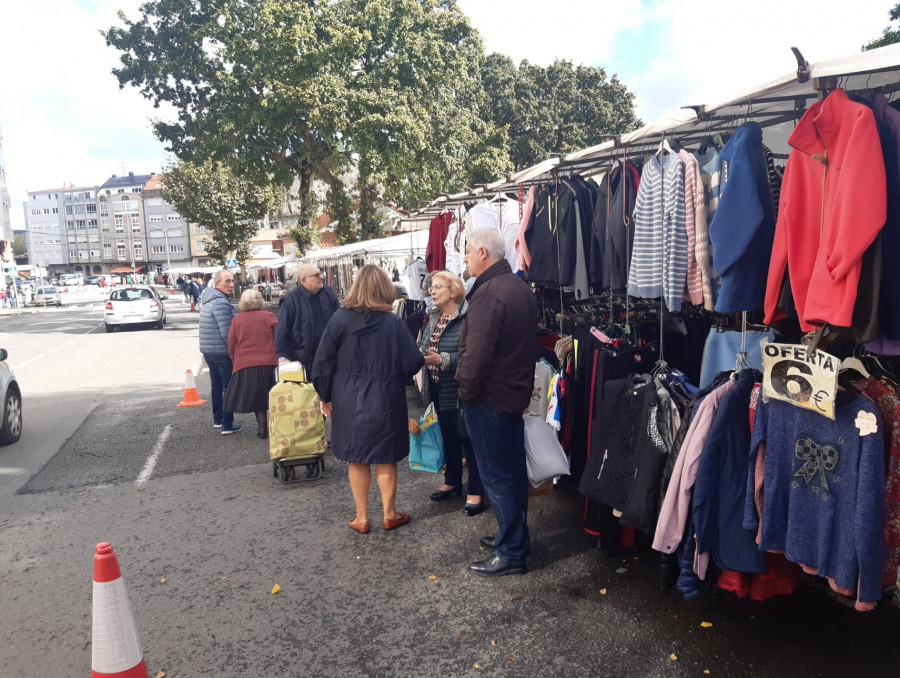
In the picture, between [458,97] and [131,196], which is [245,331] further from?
[131,196]

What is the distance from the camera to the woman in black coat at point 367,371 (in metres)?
4.50

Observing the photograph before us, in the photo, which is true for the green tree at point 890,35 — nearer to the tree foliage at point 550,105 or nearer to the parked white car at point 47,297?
the tree foliage at point 550,105

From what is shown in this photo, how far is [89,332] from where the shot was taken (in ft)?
75.4

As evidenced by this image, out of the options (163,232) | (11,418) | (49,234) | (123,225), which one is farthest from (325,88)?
(49,234)

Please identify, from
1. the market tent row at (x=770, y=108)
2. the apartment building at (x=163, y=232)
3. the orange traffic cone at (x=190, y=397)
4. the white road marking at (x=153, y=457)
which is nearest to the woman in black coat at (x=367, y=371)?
the market tent row at (x=770, y=108)

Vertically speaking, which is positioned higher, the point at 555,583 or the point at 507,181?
the point at 507,181

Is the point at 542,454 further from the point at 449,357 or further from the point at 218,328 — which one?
the point at 218,328

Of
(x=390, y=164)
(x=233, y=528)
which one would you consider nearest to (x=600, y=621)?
(x=233, y=528)

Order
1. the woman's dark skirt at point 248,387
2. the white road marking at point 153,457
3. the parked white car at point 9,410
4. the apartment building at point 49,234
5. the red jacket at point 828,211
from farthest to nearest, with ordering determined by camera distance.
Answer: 1. the apartment building at point 49,234
2. the parked white car at point 9,410
3. the woman's dark skirt at point 248,387
4. the white road marking at point 153,457
5. the red jacket at point 828,211

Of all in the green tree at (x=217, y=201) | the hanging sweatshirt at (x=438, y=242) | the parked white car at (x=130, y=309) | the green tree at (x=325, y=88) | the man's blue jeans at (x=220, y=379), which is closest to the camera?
the man's blue jeans at (x=220, y=379)

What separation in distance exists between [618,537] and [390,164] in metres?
17.7

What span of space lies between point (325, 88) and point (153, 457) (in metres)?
15.2

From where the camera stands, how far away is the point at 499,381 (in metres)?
3.85

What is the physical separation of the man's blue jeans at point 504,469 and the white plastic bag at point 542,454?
0.53 metres
